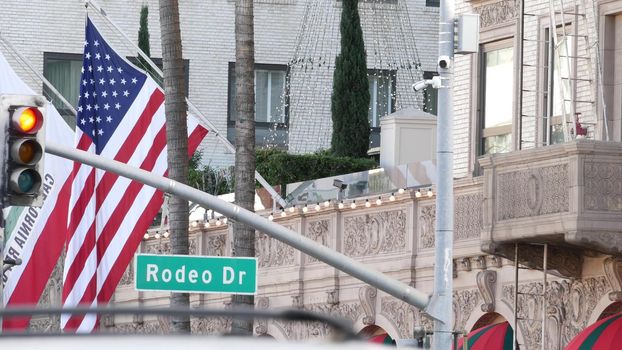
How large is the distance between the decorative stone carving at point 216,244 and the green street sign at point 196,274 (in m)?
15.3

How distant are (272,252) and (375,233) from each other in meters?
3.78

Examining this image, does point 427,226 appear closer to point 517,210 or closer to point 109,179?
point 517,210

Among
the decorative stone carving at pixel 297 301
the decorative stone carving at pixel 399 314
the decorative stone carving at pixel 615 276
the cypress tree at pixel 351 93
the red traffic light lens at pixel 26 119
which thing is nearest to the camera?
the red traffic light lens at pixel 26 119

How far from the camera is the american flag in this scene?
28000 mm

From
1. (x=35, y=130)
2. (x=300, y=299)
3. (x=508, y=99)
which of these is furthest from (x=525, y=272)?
(x=35, y=130)

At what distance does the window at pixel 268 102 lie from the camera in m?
51.4

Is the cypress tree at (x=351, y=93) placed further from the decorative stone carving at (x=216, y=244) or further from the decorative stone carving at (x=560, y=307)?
the decorative stone carving at (x=560, y=307)

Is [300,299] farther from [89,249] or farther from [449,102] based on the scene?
[449,102]

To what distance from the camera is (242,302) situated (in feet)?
92.9

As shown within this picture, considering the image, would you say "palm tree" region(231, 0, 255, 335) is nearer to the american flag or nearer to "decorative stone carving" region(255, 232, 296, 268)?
the american flag

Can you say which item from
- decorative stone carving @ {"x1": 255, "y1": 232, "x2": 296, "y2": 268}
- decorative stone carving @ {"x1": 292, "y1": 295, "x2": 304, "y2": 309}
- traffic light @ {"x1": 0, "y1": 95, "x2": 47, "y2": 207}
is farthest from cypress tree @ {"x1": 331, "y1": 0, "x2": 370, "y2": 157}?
traffic light @ {"x1": 0, "y1": 95, "x2": 47, "y2": 207}

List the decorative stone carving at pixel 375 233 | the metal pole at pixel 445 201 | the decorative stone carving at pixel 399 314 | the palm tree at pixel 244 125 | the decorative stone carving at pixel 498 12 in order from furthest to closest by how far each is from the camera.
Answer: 1. the decorative stone carving at pixel 375 233
2. the decorative stone carving at pixel 399 314
3. the decorative stone carving at pixel 498 12
4. the palm tree at pixel 244 125
5. the metal pole at pixel 445 201

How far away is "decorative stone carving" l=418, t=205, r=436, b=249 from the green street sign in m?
9.21


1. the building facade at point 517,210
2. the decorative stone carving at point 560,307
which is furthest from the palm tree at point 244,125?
the decorative stone carving at point 560,307
